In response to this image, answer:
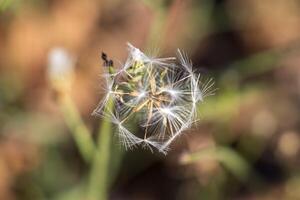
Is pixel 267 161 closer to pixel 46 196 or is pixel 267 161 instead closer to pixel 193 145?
pixel 193 145

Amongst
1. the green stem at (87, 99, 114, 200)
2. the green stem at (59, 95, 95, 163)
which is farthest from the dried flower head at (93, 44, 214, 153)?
the green stem at (59, 95, 95, 163)

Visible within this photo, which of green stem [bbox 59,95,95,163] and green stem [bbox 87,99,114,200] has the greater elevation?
green stem [bbox 59,95,95,163]

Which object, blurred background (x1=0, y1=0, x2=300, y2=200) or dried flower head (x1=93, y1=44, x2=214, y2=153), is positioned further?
blurred background (x1=0, y1=0, x2=300, y2=200)

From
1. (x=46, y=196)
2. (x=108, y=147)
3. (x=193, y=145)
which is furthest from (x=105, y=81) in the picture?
(x=46, y=196)

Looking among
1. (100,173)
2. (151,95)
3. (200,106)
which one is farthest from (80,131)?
(151,95)

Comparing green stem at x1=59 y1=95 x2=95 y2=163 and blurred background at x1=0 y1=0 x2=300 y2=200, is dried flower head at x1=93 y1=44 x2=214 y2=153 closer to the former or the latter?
green stem at x1=59 y1=95 x2=95 y2=163

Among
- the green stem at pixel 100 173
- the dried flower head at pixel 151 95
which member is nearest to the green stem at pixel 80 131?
the green stem at pixel 100 173
